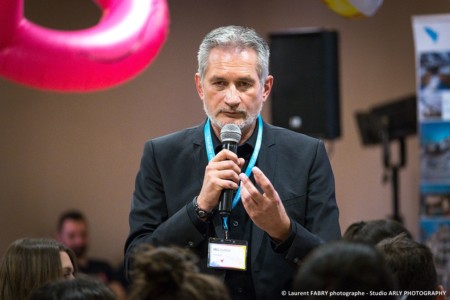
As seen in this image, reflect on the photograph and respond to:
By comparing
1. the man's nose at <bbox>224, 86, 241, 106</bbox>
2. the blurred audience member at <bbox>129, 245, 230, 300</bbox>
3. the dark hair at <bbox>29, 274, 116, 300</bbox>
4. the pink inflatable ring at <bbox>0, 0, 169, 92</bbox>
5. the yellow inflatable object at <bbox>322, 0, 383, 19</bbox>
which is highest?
the yellow inflatable object at <bbox>322, 0, 383, 19</bbox>

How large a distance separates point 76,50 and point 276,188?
0.73m

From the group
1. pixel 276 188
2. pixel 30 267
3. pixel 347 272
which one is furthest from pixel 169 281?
pixel 30 267

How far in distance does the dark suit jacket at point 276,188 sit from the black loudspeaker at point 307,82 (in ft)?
11.0

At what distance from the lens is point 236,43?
2.61 meters

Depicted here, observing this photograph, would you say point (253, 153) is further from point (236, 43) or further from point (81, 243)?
point (81, 243)

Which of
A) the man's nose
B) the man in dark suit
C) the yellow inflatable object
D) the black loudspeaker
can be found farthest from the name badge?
the black loudspeaker

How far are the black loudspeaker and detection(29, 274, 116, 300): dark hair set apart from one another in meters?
3.98

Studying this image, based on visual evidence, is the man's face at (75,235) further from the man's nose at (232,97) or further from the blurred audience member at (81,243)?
the man's nose at (232,97)

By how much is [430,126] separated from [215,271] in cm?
297

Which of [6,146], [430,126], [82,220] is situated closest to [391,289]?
[430,126]

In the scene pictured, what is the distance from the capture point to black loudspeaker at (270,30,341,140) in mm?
6055

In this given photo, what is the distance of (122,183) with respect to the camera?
283 inches

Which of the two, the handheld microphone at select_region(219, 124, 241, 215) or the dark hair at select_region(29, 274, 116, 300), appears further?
the handheld microphone at select_region(219, 124, 241, 215)

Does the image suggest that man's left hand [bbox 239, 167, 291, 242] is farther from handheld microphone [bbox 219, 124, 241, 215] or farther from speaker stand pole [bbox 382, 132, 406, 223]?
speaker stand pole [bbox 382, 132, 406, 223]
